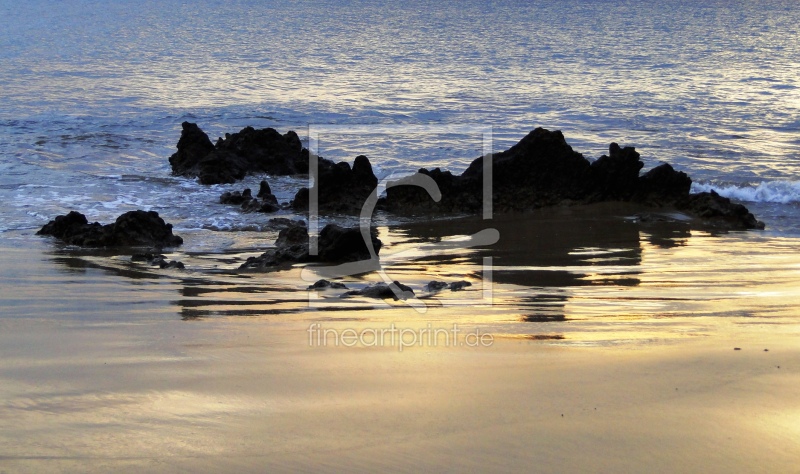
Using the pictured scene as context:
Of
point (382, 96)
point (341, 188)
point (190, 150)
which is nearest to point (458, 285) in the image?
point (341, 188)

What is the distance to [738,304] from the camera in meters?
6.02

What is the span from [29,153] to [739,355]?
16.2 m

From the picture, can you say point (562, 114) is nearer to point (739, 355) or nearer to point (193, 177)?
point (193, 177)

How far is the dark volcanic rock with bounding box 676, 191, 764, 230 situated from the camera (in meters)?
10.8

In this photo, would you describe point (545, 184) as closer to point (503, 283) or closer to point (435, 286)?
point (503, 283)

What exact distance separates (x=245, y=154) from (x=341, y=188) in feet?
11.3

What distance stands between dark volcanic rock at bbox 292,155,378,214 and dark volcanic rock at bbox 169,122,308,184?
99.7 inches

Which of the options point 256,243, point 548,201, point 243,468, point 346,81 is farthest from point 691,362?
point 346,81

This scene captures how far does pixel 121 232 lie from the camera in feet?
29.7

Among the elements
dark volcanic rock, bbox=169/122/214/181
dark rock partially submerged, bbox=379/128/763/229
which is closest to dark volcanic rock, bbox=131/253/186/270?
dark rock partially submerged, bbox=379/128/763/229

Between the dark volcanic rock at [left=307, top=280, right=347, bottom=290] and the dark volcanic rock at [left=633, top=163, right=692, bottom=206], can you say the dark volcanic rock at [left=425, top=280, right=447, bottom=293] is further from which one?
the dark volcanic rock at [left=633, top=163, right=692, bottom=206]

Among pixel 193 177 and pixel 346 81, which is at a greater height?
pixel 346 81

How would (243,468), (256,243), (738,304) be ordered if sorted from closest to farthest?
(243,468) < (738,304) < (256,243)

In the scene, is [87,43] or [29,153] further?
[87,43]
